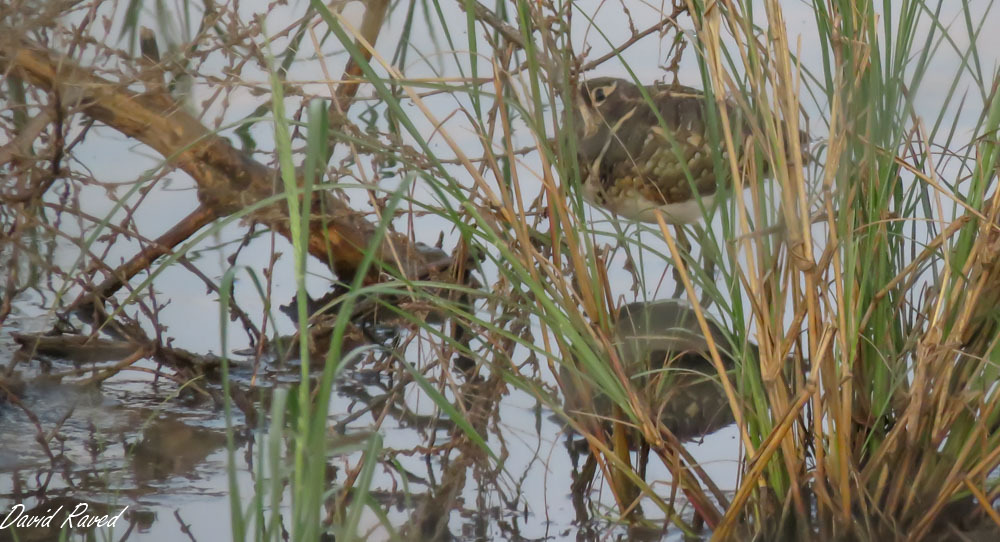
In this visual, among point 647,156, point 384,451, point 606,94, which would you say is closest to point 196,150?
point 606,94

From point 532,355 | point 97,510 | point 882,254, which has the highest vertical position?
point 882,254

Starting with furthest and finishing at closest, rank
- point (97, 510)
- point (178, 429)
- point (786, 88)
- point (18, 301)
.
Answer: point (18, 301)
point (178, 429)
point (97, 510)
point (786, 88)

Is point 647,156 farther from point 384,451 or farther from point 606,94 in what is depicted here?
point 384,451

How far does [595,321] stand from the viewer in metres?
1.54

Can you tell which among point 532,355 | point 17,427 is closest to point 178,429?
point 17,427

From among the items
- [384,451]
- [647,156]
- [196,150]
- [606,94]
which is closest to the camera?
[384,451]

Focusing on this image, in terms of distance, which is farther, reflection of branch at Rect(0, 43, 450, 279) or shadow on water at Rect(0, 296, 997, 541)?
reflection of branch at Rect(0, 43, 450, 279)

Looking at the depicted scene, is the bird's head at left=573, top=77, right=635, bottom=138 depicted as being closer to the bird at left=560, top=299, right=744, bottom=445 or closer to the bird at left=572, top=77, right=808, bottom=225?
the bird at left=572, top=77, right=808, bottom=225

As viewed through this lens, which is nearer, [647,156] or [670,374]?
[670,374]

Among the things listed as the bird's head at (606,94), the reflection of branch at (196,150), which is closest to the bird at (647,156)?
the bird's head at (606,94)

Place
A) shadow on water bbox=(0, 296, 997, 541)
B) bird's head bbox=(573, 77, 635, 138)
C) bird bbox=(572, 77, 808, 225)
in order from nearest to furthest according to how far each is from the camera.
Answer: shadow on water bbox=(0, 296, 997, 541) → bird bbox=(572, 77, 808, 225) → bird's head bbox=(573, 77, 635, 138)

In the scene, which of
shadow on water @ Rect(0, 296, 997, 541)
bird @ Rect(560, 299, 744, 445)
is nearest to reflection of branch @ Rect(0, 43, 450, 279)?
shadow on water @ Rect(0, 296, 997, 541)

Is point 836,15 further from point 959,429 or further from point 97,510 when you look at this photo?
point 97,510

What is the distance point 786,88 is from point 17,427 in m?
1.49
